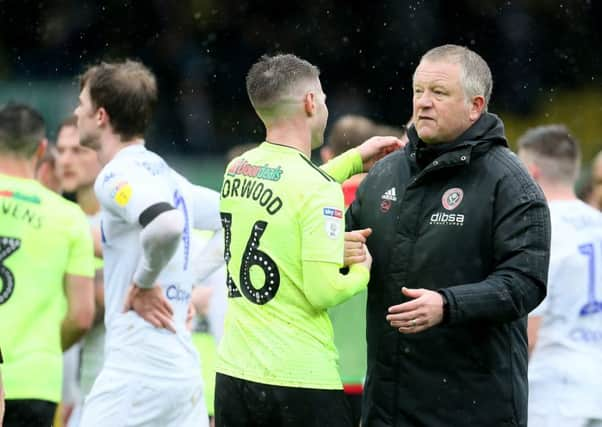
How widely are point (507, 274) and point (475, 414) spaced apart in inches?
22.5


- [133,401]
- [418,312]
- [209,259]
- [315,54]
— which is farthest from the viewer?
[315,54]

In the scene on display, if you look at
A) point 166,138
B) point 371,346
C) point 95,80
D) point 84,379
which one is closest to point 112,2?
point 166,138

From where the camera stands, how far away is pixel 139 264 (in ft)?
20.8

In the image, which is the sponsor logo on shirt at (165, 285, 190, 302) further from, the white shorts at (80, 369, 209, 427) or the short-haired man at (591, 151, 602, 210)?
the short-haired man at (591, 151, 602, 210)

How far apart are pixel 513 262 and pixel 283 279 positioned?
882 millimetres

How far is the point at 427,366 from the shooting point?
17.3 ft

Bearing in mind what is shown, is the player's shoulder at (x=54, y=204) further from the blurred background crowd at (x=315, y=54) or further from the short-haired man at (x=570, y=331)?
the blurred background crowd at (x=315, y=54)

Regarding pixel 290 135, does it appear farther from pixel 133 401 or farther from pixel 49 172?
pixel 49 172

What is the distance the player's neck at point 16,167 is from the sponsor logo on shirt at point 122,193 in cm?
163

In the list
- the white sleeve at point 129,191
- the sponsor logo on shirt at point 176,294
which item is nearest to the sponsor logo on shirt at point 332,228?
the white sleeve at point 129,191

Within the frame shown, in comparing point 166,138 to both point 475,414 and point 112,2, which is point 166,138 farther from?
point 475,414

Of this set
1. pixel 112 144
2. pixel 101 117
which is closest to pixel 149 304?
pixel 112 144

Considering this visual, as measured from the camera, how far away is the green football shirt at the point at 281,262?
520 centimetres

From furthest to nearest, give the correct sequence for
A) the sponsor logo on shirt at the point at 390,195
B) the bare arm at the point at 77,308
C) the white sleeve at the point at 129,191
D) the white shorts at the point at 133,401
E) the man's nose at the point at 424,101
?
the bare arm at the point at 77,308 < the white shorts at the point at 133,401 < the white sleeve at the point at 129,191 < the sponsor logo on shirt at the point at 390,195 < the man's nose at the point at 424,101
